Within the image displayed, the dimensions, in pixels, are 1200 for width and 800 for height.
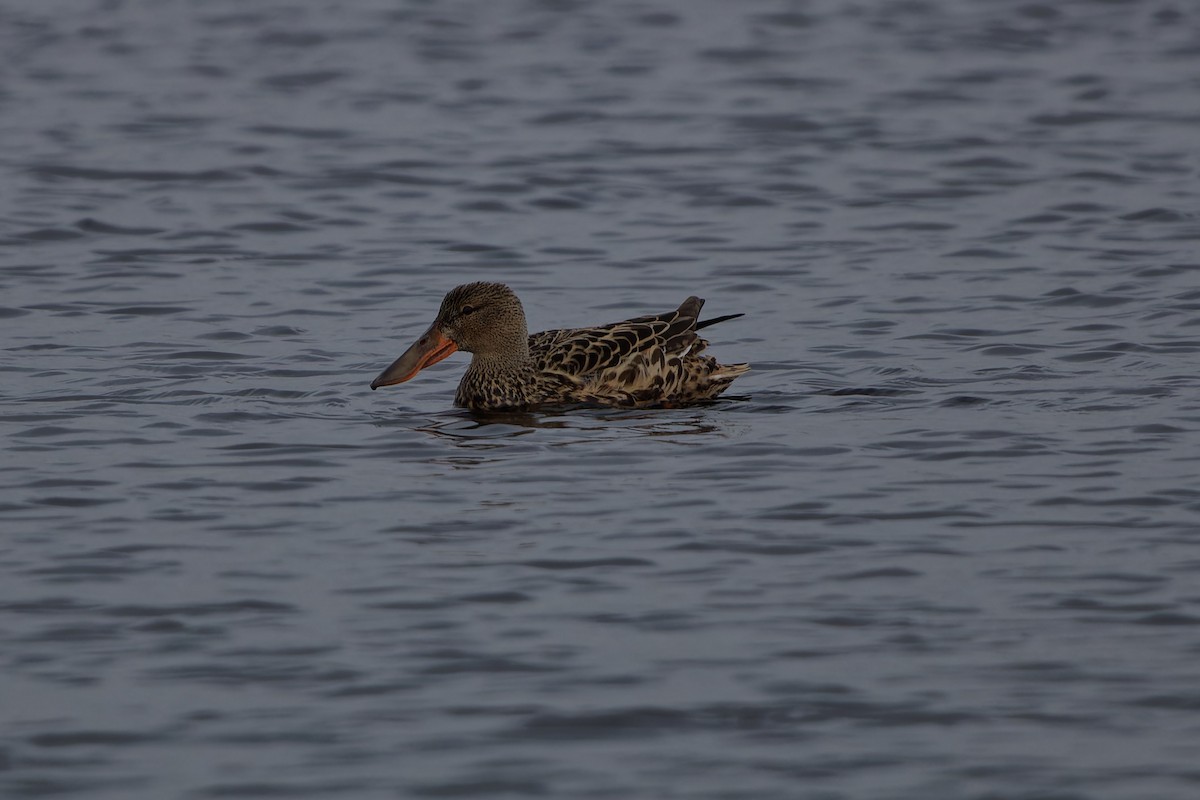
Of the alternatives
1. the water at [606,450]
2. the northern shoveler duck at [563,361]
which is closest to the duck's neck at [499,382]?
the northern shoveler duck at [563,361]

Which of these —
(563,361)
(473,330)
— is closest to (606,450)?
(563,361)

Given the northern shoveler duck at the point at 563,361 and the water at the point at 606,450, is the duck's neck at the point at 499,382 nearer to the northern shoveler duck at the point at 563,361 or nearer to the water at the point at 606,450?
the northern shoveler duck at the point at 563,361

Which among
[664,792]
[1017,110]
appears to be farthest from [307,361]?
[1017,110]

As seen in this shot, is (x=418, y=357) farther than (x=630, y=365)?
Yes

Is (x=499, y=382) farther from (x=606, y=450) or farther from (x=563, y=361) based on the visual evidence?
(x=606, y=450)

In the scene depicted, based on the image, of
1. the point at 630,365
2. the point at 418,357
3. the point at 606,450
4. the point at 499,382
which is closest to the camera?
the point at 606,450

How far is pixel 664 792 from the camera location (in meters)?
5.87

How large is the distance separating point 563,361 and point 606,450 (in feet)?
4.19

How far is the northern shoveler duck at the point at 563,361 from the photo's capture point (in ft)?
35.7

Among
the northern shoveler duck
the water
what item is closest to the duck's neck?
the northern shoveler duck

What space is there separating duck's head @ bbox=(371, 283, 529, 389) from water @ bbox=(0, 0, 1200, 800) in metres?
0.30

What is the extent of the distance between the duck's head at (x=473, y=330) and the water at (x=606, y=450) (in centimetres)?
30

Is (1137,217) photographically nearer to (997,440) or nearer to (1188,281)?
(1188,281)

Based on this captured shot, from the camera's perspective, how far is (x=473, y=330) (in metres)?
11.1
